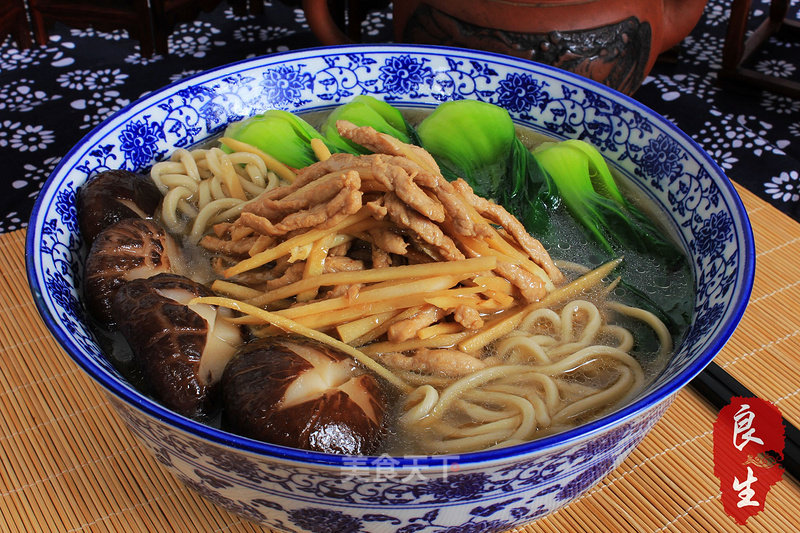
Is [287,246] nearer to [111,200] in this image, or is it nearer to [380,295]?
[380,295]

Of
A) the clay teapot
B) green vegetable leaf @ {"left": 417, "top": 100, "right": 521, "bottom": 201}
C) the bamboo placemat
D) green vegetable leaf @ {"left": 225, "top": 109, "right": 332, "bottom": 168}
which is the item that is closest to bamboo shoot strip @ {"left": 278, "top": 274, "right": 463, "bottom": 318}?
the bamboo placemat

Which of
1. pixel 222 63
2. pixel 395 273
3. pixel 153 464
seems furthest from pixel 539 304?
pixel 222 63

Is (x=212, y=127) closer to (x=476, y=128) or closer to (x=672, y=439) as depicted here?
(x=476, y=128)

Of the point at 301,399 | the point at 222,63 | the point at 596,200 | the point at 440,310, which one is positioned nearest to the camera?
the point at 301,399

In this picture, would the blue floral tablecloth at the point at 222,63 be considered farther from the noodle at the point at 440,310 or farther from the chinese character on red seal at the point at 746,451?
the noodle at the point at 440,310

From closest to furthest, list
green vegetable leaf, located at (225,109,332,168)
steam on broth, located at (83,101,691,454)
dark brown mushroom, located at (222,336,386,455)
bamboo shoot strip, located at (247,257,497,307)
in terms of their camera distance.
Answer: dark brown mushroom, located at (222,336,386,455)
steam on broth, located at (83,101,691,454)
bamboo shoot strip, located at (247,257,497,307)
green vegetable leaf, located at (225,109,332,168)

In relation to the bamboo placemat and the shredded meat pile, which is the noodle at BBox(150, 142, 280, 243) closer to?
the shredded meat pile

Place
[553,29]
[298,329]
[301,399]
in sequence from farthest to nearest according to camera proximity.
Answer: [553,29] < [298,329] < [301,399]
